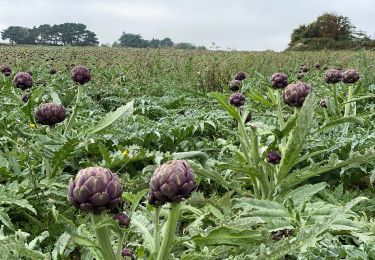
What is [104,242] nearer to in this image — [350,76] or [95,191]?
[95,191]

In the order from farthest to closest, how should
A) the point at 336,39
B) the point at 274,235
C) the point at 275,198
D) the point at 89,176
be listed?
the point at 336,39
the point at 275,198
the point at 274,235
the point at 89,176

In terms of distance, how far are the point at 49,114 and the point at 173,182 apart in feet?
4.72

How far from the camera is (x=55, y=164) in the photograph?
2506 mm

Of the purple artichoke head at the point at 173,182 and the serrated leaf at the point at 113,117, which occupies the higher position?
the purple artichoke head at the point at 173,182

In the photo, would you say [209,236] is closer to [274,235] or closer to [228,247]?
[228,247]

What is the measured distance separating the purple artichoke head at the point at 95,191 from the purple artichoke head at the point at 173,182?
93mm

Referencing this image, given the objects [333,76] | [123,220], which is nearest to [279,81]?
[333,76]

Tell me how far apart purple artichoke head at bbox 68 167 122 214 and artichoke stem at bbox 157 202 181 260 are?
0.48 feet

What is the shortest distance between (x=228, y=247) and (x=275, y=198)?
68 centimetres

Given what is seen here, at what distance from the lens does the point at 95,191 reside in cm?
115

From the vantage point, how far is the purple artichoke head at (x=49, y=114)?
2.45m

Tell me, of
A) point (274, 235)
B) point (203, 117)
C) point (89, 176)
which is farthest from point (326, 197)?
point (203, 117)

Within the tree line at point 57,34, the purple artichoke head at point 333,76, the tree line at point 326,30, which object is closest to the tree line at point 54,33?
the tree line at point 57,34

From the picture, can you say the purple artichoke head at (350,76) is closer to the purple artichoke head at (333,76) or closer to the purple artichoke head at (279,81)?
the purple artichoke head at (333,76)
